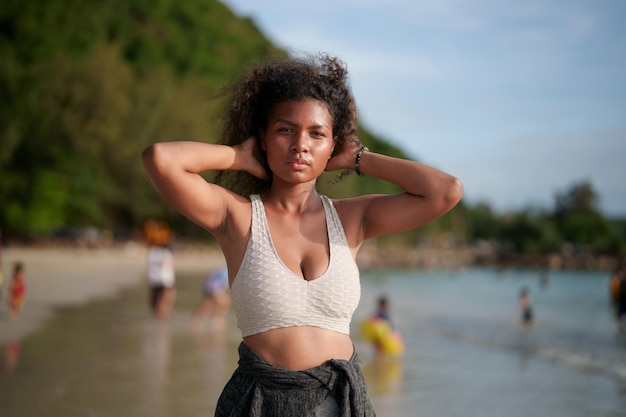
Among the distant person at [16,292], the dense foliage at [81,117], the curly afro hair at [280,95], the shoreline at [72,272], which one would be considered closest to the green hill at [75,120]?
the dense foliage at [81,117]

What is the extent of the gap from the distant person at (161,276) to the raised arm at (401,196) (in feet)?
40.3

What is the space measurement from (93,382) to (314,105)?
6480 mm

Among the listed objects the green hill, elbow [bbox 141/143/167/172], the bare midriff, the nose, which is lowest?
the bare midriff

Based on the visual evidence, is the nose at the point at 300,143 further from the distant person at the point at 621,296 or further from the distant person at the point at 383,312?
the distant person at the point at 621,296

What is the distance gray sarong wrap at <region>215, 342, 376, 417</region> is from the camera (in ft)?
8.09

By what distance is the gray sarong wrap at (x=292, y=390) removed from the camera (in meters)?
2.46

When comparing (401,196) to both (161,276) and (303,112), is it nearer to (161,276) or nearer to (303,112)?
(303,112)

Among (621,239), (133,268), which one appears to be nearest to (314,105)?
(133,268)

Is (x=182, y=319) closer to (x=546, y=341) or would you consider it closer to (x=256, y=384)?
(x=546, y=341)

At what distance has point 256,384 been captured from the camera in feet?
8.21

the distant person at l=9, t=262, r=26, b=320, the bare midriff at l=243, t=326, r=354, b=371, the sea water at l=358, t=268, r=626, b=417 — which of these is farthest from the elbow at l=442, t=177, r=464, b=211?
the distant person at l=9, t=262, r=26, b=320

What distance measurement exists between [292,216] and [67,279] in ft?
82.0

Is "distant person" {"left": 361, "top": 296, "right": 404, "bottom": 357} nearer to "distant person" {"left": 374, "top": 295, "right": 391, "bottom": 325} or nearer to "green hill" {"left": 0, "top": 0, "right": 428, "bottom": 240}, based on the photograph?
"distant person" {"left": 374, "top": 295, "right": 391, "bottom": 325}

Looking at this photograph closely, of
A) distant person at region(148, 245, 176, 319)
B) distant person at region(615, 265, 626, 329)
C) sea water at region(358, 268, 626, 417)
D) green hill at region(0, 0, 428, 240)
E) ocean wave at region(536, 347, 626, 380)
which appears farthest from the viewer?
green hill at region(0, 0, 428, 240)
